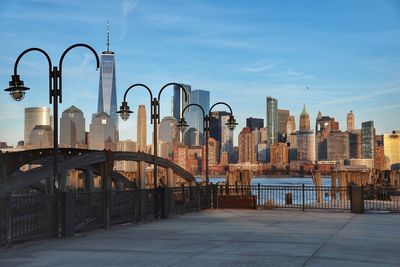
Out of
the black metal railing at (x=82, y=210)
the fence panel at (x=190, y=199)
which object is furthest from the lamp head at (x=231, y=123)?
the black metal railing at (x=82, y=210)

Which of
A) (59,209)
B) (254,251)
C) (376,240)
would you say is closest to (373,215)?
(376,240)

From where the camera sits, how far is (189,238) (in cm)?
1494

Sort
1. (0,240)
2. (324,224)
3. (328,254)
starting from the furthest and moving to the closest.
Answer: (324,224), (0,240), (328,254)

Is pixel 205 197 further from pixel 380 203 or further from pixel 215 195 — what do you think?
→ pixel 380 203

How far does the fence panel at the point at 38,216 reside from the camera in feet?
46.3

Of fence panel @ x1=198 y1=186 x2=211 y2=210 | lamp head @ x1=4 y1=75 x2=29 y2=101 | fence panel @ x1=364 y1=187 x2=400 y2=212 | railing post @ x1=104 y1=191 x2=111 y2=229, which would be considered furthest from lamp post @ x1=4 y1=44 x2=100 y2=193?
fence panel @ x1=364 y1=187 x2=400 y2=212

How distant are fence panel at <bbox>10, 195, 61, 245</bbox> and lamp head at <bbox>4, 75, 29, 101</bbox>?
3245 millimetres

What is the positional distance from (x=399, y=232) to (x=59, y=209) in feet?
32.8

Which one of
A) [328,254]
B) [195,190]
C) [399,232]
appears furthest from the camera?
[195,190]

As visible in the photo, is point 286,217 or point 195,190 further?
point 195,190

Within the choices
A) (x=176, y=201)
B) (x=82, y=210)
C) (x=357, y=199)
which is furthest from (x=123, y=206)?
(x=357, y=199)

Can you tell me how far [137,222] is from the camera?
19.6m

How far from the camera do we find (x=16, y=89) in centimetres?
1606

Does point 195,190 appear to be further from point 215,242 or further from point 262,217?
point 215,242
